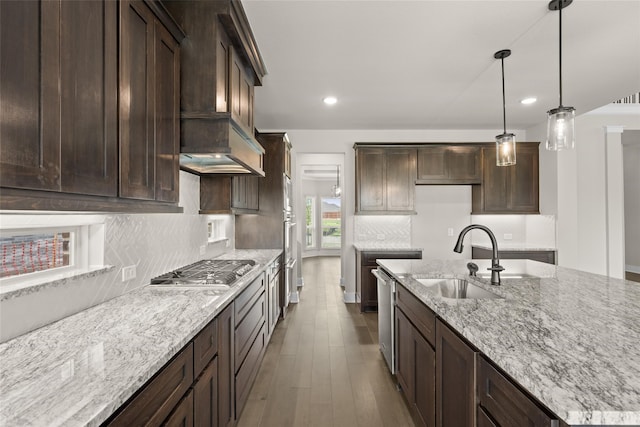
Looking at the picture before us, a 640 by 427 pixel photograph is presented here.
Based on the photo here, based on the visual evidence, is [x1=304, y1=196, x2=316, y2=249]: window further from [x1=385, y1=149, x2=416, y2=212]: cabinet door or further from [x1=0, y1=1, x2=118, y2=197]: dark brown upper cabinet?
[x1=0, y1=1, x2=118, y2=197]: dark brown upper cabinet

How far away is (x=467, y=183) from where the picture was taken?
5059mm

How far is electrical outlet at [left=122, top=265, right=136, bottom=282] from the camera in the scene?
1911mm

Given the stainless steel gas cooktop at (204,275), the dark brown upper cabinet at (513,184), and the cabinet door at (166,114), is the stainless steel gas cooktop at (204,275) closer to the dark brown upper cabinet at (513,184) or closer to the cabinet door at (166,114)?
the cabinet door at (166,114)

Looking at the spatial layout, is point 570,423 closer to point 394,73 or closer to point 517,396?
point 517,396

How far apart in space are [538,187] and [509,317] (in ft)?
14.9

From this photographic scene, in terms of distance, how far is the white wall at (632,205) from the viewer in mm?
7328

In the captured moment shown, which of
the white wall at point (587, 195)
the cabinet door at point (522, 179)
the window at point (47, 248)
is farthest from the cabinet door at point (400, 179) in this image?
the window at point (47, 248)

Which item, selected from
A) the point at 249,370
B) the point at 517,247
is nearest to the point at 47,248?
the point at 249,370

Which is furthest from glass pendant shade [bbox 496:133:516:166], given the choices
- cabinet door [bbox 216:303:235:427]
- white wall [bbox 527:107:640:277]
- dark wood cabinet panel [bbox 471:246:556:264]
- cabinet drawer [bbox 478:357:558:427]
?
white wall [bbox 527:107:640:277]

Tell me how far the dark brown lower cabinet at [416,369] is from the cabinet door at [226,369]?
114 centimetres

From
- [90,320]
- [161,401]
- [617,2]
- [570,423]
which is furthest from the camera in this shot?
[617,2]

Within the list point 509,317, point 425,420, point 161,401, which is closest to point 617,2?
point 509,317

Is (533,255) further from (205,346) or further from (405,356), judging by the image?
(205,346)

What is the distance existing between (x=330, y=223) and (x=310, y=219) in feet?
2.38
